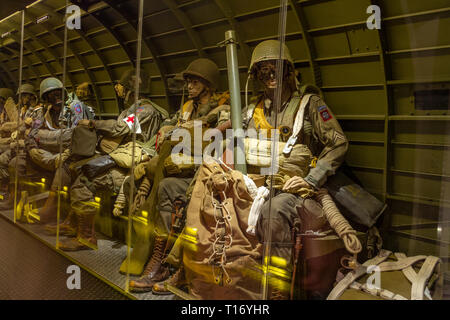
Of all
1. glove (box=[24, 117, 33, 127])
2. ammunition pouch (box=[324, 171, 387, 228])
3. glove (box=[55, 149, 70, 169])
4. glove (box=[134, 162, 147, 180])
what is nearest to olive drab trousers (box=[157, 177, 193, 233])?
glove (box=[134, 162, 147, 180])

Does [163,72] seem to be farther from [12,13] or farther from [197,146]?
[12,13]

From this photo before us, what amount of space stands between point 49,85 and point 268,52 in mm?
2704

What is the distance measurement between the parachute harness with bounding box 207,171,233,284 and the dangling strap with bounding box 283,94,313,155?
0.42 meters

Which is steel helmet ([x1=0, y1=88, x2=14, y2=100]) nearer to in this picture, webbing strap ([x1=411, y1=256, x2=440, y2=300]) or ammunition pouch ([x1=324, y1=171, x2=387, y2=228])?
ammunition pouch ([x1=324, y1=171, x2=387, y2=228])

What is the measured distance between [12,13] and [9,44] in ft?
1.85

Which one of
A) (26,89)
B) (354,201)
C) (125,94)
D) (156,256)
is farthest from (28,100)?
(354,201)

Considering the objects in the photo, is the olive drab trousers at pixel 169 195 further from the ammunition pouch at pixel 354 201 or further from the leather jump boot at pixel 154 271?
the ammunition pouch at pixel 354 201

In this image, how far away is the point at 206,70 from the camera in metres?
2.38

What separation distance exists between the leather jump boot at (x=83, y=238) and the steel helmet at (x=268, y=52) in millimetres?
2146

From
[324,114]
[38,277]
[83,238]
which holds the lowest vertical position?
[38,277]

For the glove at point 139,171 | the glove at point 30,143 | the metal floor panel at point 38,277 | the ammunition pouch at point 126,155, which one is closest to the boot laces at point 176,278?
the metal floor panel at point 38,277

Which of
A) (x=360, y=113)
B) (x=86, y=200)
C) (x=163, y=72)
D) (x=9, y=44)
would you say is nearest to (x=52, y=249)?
(x=86, y=200)

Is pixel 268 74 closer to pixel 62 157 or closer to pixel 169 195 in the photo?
pixel 169 195

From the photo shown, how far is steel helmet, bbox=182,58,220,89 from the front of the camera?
2358 millimetres
